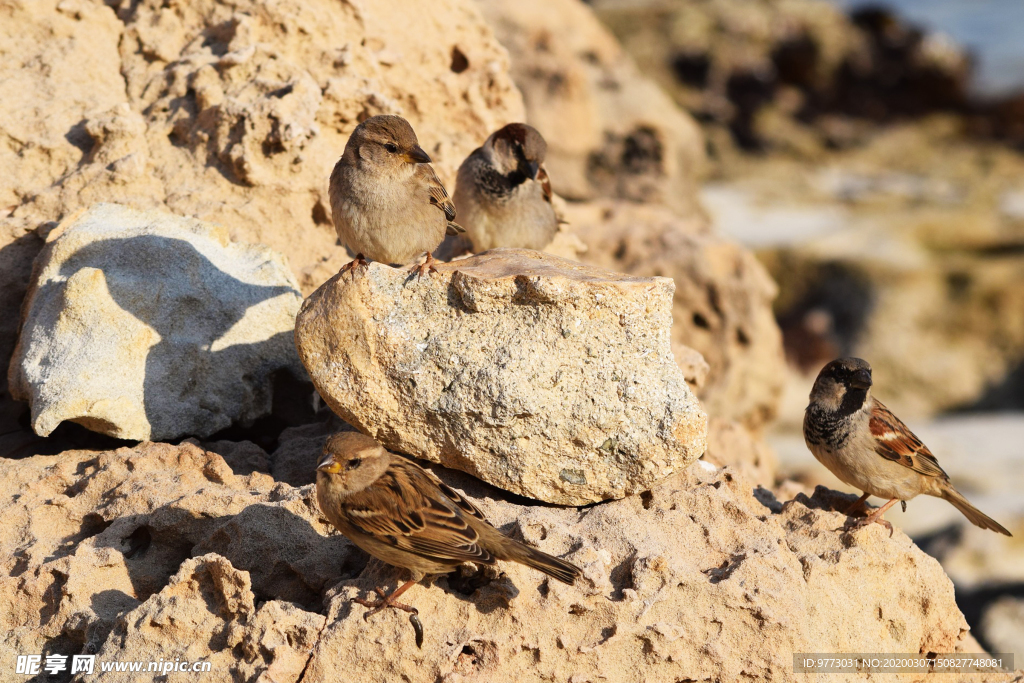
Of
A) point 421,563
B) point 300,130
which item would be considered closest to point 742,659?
point 421,563

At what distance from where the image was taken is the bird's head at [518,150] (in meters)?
6.69

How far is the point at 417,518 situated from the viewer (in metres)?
4.18

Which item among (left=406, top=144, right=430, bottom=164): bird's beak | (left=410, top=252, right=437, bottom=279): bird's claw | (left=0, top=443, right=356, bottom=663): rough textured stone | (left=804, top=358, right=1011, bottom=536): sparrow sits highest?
(left=804, top=358, right=1011, bottom=536): sparrow

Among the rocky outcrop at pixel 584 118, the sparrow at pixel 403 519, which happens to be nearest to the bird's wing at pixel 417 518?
the sparrow at pixel 403 519

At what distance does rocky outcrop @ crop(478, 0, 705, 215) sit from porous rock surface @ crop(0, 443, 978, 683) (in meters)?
6.50

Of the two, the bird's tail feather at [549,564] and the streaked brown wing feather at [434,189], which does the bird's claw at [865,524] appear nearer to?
the bird's tail feather at [549,564]

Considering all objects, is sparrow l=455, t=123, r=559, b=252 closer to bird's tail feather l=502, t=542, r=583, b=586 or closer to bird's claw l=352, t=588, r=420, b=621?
bird's tail feather l=502, t=542, r=583, b=586

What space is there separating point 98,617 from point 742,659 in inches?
114

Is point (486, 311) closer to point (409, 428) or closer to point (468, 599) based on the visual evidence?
point (409, 428)

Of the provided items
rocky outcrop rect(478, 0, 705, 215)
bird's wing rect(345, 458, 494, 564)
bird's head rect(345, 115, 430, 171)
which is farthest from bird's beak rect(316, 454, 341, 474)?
rocky outcrop rect(478, 0, 705, 215)

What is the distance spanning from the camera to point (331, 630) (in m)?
4.05

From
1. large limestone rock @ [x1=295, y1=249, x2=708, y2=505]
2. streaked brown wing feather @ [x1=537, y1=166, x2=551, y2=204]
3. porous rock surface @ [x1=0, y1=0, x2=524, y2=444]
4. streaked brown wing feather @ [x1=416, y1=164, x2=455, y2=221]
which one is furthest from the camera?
streaked brown wing feather @ [x1=537, y1=166, x2=551, y2=204]

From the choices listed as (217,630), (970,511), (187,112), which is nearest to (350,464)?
(217,630)

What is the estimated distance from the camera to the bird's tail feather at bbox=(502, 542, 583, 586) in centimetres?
405
